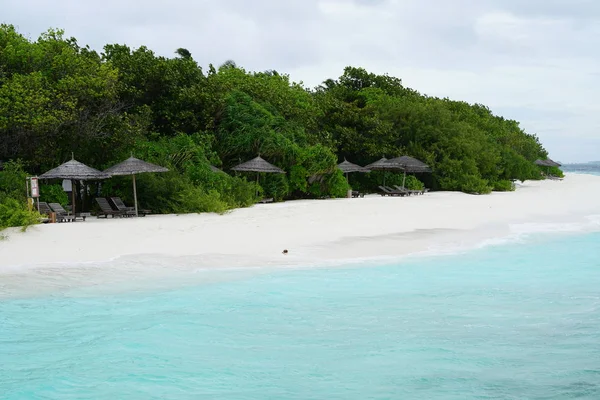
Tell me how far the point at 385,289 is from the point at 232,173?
13860 mm

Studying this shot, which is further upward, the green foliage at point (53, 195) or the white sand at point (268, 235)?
the green foliage at point (53, 195)

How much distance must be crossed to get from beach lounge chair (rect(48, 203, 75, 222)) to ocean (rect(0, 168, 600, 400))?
248 inches

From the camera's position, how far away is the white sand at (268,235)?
41.2 feet

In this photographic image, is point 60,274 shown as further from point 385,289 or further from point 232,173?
point 232,173

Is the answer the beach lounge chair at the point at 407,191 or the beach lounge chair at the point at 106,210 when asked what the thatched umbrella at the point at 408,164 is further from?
the beach lounge chair at the point at 106,210

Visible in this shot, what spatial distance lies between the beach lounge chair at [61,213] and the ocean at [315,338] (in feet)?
20.6

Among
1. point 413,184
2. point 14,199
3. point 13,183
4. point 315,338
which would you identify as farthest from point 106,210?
point 413,184

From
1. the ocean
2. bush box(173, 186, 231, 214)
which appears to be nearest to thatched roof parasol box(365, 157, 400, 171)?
bush box(173, 186, 231, 214)

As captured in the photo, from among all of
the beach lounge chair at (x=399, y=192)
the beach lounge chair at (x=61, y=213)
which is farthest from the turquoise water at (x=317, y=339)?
the beach lounge chair at (x=399, y=192)

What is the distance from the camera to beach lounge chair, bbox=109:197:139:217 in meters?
17.6

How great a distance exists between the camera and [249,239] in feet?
47.0

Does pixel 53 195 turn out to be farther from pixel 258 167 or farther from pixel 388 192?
pixel 388 192

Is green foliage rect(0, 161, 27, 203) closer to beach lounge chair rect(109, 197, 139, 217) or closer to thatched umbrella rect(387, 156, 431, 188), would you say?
beach lounge chair rect(109, 197, 139, 217)

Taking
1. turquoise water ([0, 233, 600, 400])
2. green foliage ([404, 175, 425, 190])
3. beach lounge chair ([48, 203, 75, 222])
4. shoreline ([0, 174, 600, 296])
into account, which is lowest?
turquoise water ([0, 233, 600, 400])
